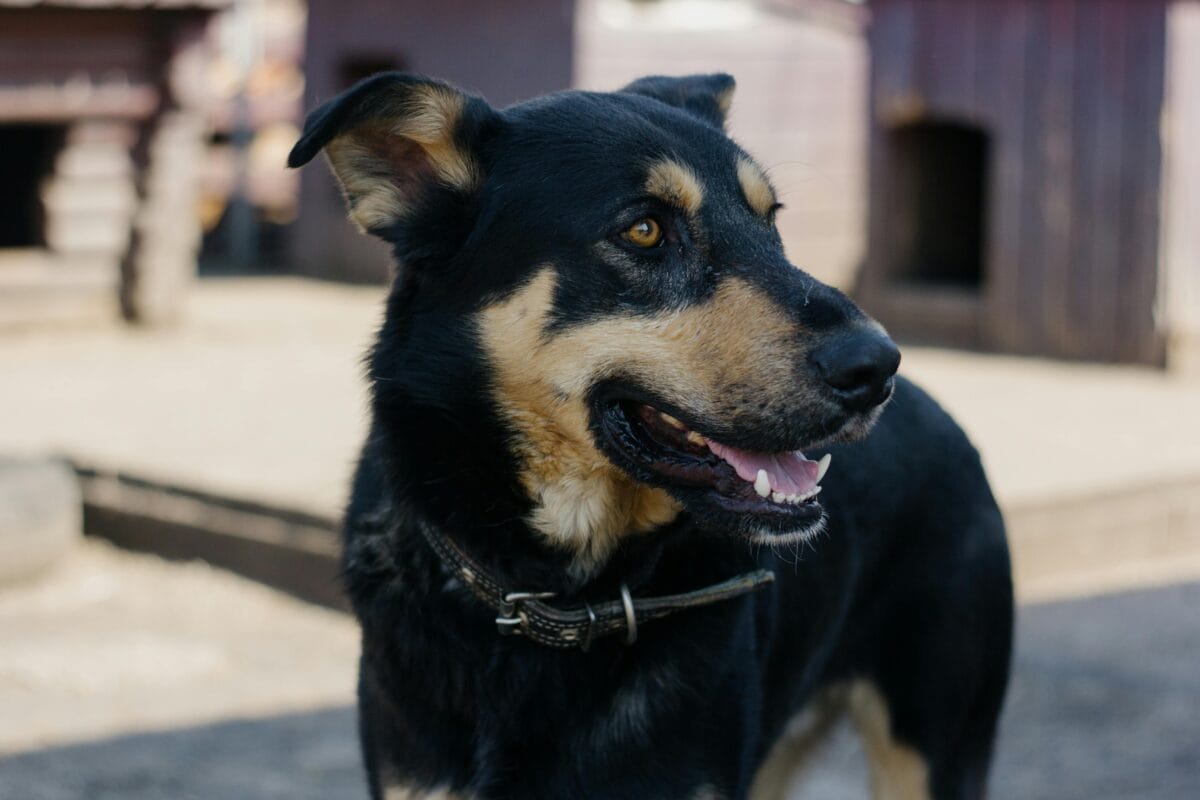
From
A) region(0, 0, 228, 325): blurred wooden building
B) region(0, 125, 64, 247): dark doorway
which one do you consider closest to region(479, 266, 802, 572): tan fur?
region(0, 0, 228, 325): blurred wooden building

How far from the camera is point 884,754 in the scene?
3602mm

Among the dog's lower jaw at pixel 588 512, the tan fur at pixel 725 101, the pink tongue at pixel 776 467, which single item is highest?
the tan fur at pixel 725 101

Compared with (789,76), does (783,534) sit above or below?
above

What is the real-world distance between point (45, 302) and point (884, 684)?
8631 mm

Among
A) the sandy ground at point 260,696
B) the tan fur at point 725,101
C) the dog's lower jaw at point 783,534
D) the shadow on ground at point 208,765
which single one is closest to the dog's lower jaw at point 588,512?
the dog's lower jaw at point 783,534

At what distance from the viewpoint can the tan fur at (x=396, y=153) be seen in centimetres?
296

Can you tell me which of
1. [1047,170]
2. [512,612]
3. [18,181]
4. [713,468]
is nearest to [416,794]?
[512,612]

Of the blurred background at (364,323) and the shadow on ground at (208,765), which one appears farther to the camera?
the blurred background at (364,323)

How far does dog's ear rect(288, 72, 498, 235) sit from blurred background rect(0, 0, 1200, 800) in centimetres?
41

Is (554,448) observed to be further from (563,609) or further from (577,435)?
(563,609)

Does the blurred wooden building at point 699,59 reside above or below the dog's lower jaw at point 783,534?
below

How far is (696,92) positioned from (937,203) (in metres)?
8.47

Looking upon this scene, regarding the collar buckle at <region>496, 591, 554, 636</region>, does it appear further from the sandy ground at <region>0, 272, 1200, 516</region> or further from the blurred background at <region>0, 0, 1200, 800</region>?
the sandy ground at <region>0, 272, 1200, 516</region>

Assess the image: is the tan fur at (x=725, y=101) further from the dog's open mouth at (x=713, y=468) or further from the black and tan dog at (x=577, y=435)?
the dog's open mouth at (x=713, y=468)
